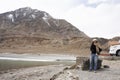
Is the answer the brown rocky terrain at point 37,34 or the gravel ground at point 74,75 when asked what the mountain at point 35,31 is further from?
the gravel ground at point 74,75

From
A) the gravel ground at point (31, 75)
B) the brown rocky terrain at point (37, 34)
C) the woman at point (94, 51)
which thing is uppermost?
the brown rocky terrain at point (37, 34)

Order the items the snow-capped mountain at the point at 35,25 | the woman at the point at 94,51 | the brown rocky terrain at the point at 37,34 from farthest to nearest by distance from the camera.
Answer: the snow-capped mountain at the point at 35,25 < the brown rocky terrain at the point at 37,34 < the woman at the point at 94,51

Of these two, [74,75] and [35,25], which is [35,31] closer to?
[35,25]

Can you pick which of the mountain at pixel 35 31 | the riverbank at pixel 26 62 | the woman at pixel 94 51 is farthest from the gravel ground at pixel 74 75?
the mountain at pixel 35 31

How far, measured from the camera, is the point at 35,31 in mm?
127688

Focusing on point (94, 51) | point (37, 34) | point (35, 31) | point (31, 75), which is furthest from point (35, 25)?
point (94, 51)

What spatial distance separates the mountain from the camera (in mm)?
93625

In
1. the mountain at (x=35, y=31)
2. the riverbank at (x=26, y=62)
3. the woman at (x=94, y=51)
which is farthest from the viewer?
the mountain at (x=35, y=31)

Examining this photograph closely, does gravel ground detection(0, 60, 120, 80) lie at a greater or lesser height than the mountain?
lesser

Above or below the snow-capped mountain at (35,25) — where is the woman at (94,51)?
below

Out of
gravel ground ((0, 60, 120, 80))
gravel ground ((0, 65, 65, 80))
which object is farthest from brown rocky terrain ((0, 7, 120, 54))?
gravel ground ((0, 60, 120, 80))

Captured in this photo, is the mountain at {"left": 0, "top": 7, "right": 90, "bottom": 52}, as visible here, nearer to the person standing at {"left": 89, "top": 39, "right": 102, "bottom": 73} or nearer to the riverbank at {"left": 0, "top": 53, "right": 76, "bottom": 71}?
the riverbank at {"left": 0, "top": 53, "right": 76, "bottom": 71}

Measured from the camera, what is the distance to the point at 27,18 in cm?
14812

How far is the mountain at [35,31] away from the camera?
9362 cm
